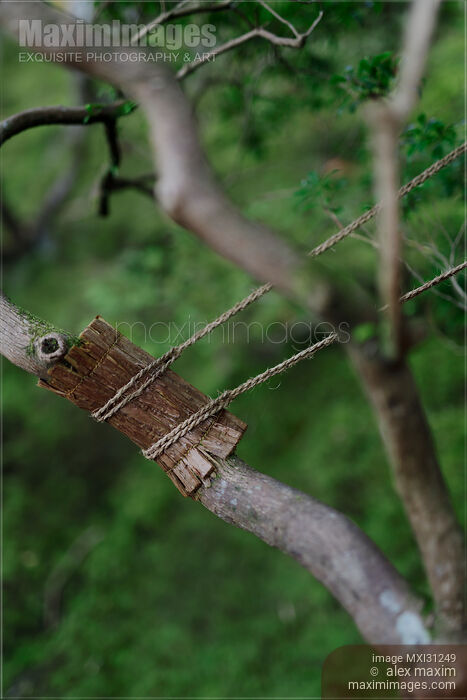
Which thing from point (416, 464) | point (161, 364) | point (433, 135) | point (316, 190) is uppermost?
point (433, 135)

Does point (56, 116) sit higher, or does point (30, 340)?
point (56, 116)

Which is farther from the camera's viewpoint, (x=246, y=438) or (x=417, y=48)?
(x=246, y=438)

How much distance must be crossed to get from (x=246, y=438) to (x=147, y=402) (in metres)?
2.82

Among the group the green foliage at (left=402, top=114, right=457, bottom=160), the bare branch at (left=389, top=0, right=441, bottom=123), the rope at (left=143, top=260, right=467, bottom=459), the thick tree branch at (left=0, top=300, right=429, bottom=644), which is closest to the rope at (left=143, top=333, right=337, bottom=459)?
the rope at (left=143, top=260, right=467, bottom=459)

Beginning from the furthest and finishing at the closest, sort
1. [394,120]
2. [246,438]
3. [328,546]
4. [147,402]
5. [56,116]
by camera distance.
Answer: [246,438] → [56,116] → [147,402] → [328,546] → [394,120]

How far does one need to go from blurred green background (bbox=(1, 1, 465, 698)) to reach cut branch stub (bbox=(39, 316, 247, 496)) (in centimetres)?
87

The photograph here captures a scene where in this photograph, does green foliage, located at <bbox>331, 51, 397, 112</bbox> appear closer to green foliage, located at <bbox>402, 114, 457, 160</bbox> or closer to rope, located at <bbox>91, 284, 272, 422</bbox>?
green foliage, located at <bbox>402, 114, 457, 160</bbox>

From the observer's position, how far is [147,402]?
1249 millimetres

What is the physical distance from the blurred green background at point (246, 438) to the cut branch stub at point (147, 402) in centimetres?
87

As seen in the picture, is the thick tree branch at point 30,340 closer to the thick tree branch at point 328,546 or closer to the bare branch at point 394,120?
the thick tree branch at point 328,546

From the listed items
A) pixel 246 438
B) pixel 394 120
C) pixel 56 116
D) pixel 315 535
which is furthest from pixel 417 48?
pixel 246 438

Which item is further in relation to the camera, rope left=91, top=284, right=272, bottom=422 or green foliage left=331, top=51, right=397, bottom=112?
green foliage left=331, top=51, right=397, bottom=112

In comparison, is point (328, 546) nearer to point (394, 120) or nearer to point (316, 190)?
point (394, 120)

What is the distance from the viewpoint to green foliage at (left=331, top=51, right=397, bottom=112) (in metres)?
1.70
